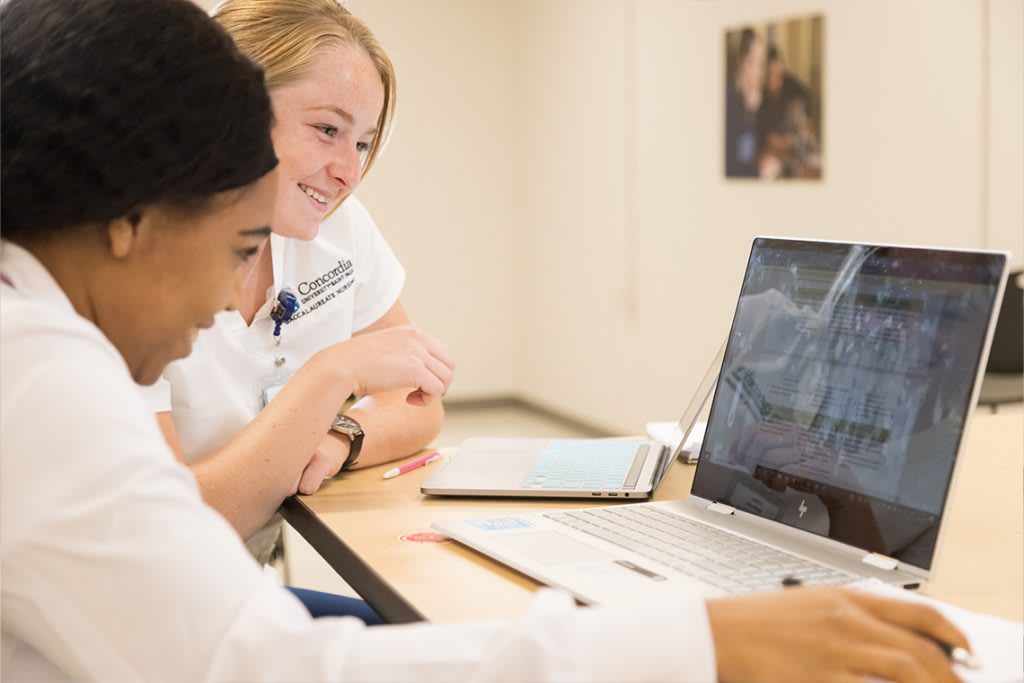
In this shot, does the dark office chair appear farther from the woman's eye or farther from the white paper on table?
the woman's eye

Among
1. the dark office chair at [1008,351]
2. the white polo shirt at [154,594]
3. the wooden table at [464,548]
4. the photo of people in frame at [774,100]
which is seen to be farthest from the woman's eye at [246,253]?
the photo of people in frame at [774,100]

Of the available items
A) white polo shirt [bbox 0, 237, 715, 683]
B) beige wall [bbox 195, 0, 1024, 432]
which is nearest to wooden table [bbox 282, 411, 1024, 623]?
white polo shirt [bbox 0, 237, 715, 683]

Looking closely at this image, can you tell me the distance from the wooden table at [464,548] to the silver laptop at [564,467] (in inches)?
0.6

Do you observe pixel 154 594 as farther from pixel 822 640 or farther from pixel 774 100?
pixel 774 100

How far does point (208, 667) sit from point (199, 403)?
0.92 m

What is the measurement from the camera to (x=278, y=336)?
1.76m

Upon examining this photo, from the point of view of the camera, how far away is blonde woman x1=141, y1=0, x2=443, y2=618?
152 cm

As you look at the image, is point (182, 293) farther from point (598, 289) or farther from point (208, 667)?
point (598, 289)

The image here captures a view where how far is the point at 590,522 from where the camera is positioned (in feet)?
4.03

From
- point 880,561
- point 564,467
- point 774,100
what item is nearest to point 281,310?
point 564,467

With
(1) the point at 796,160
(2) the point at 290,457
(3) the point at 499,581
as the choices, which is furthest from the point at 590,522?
(1) the point at 796,160

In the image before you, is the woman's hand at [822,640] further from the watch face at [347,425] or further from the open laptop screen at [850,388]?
the watch face at [347,425]

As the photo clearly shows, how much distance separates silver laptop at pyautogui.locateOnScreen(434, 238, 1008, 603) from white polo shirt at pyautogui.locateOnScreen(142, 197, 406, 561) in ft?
1.71

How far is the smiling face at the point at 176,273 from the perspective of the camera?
34.1 inches
